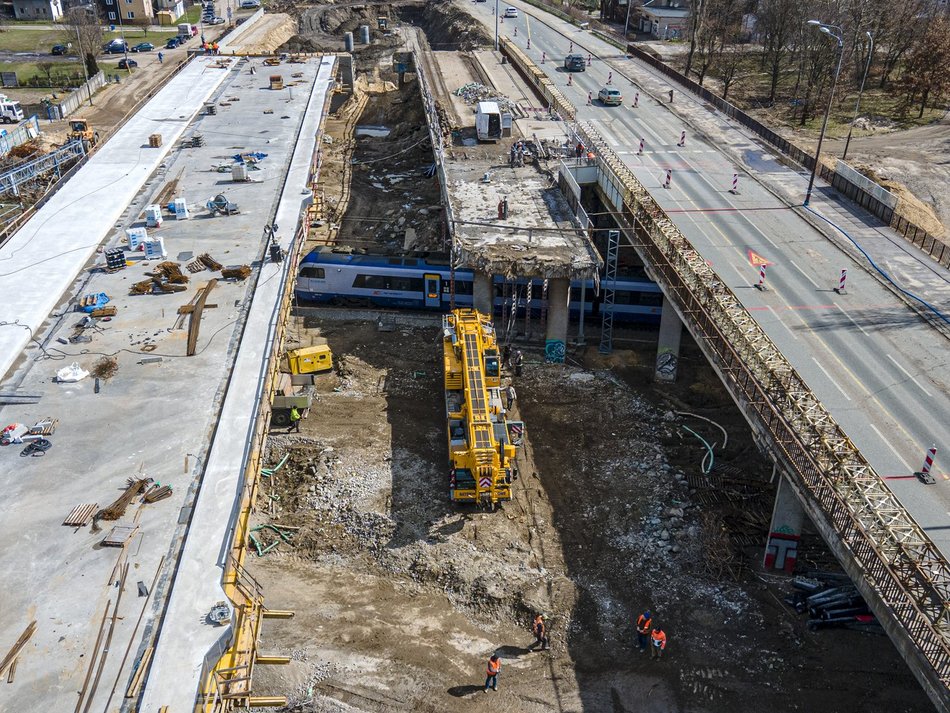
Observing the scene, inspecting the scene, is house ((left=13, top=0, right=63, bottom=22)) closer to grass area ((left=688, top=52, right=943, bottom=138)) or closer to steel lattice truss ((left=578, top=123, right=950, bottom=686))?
grass area ((left=688, top=52, right=943, bottom=138))

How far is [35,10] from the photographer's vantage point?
128375mm

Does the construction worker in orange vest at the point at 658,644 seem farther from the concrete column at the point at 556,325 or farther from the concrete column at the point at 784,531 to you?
the concrete column at the point at 556,325

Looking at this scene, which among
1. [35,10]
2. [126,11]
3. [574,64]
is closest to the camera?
[574,64]

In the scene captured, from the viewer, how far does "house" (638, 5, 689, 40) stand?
11087cm

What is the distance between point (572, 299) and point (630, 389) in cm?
863

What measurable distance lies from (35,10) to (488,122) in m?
104

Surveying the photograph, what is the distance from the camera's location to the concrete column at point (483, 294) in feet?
146

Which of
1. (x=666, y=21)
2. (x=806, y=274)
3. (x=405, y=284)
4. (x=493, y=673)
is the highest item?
(x=666, y=21)

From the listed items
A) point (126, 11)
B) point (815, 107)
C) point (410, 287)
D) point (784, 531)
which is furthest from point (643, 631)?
point (126, 11)

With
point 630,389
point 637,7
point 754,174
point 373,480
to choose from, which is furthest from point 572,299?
point 637,7

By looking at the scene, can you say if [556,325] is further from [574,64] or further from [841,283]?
[574,64]

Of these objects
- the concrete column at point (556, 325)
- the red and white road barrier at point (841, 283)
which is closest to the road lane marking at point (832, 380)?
the red and white road barrier at point (841, 283)

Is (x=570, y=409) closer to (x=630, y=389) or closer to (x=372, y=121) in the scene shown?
(x=630, y=389)

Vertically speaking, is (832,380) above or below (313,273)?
above
